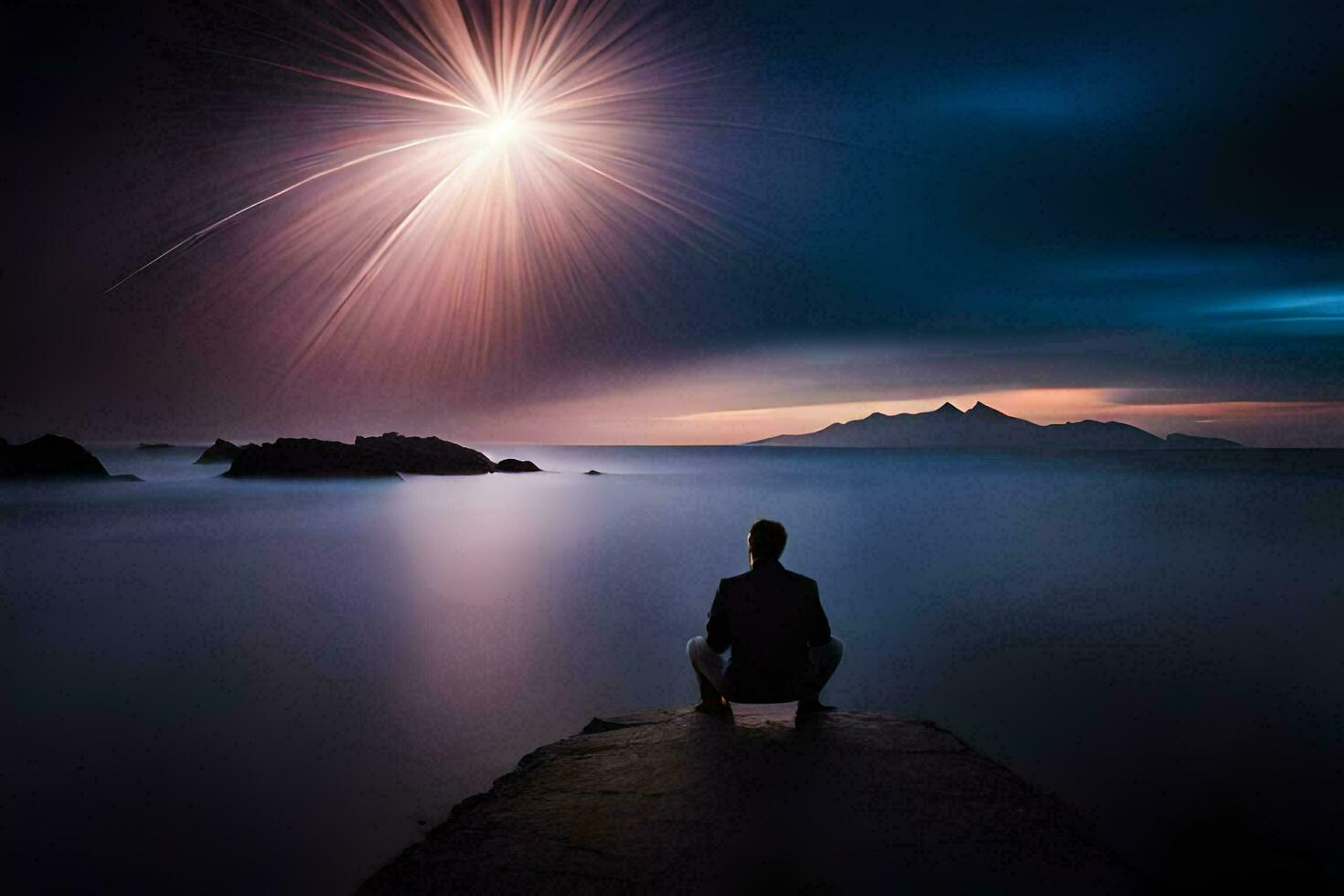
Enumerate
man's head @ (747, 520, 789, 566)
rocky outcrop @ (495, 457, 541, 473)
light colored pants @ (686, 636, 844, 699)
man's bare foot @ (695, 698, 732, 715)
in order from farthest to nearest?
1. rocky outcrop @ (495, 457, 541, 473)
2. man's bare foot @ (695, 698, 732, 715)
3. light colored pants @ (686, 636, 844, 699)
4. man's head @ (747, 520, 789, 566)

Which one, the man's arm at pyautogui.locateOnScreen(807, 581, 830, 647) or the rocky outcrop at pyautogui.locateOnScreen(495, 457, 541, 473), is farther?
the rocky outcrop at pyautogui.locateOnScreen(495, 457, 541, 473)

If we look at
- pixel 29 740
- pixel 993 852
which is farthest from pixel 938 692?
pixel 29 740

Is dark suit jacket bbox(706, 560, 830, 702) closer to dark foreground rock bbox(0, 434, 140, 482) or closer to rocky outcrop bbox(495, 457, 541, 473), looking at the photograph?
dark foreground rock bbox(0, 434, 140, 482)

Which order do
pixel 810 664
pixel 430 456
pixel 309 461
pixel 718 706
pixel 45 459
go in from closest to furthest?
pixel 810 664 < pixel 718 706 < pixel 45 459 < pixel 309 461 < pixel 430 456

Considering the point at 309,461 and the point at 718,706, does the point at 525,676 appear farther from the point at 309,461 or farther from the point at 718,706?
the point at 309,461

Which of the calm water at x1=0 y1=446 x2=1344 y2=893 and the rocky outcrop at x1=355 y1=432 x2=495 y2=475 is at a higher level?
the rocky outcrop at x1=355 y1=432 x2=495 y2=475

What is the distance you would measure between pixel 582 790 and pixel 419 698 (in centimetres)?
555

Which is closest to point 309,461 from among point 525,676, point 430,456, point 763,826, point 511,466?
point 430,456

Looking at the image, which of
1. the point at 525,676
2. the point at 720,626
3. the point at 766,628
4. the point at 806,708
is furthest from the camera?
the point at 525,676

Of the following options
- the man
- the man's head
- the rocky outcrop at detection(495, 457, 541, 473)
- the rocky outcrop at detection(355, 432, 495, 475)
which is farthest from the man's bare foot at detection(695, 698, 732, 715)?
the rocky outcrop at detection(495, 457, 541, 473)

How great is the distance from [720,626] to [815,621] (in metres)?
0.83

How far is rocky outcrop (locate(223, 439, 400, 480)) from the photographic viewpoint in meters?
71.9

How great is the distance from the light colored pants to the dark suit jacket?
5.4 inches

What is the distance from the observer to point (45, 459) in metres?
65.6
